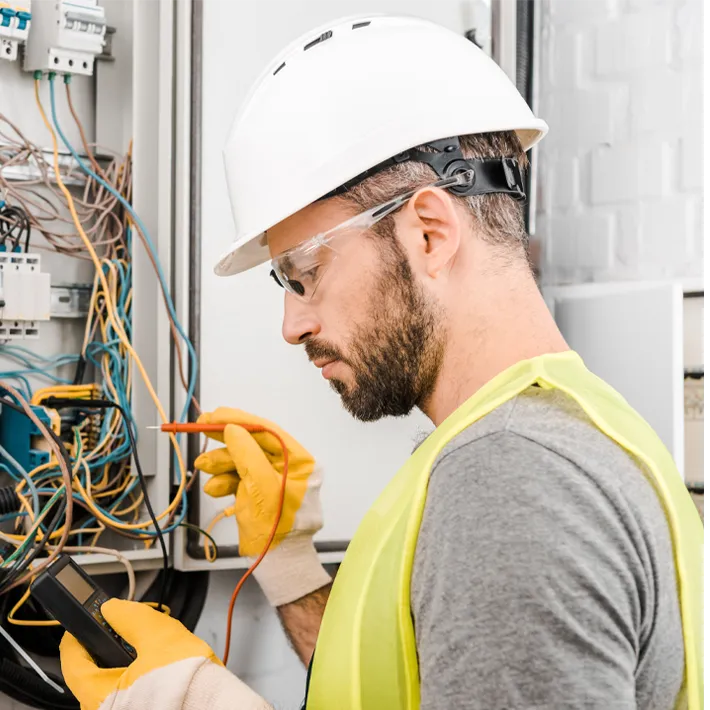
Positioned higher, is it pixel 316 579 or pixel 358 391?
pixel 358 391

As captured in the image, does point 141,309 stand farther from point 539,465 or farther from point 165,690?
point 539,465

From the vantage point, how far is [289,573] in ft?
4.30

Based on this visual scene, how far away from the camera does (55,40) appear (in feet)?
5.06

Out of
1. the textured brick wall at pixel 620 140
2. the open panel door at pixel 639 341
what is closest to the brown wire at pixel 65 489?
the open panel door at pixel 639 341

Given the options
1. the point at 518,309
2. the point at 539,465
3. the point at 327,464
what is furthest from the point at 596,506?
the point at 327,464

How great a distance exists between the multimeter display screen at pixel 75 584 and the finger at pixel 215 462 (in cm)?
24

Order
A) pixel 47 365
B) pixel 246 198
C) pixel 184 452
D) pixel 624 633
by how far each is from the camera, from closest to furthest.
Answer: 1. pixel 624 633
2. pixel 246 198
3. pixel 184 452
4. pixel 47 365

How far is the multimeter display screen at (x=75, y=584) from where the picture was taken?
1.09 metres

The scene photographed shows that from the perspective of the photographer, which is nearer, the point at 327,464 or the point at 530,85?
the point at 327,464

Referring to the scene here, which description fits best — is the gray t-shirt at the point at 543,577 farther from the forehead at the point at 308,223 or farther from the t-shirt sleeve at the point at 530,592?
the forehead at the point at 308,223

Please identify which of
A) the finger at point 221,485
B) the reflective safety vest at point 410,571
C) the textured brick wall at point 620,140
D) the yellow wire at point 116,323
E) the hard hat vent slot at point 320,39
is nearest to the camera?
the reflective safety vest at point 410,571

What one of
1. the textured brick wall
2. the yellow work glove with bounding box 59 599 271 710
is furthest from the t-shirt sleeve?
the textured brick wall

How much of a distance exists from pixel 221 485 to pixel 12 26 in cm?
95

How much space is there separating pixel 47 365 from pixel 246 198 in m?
0.87
